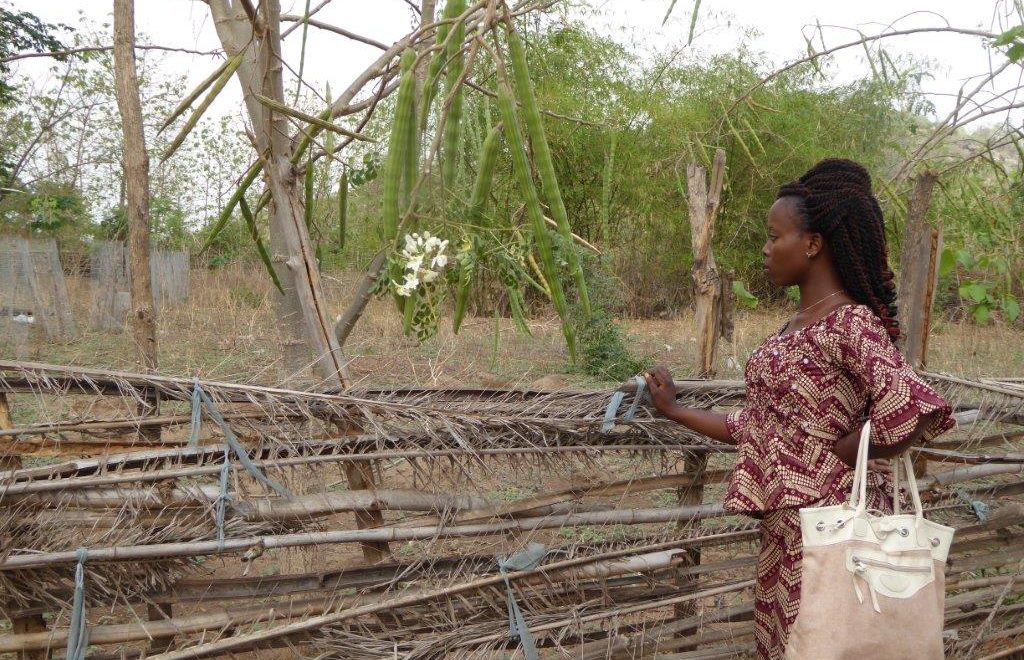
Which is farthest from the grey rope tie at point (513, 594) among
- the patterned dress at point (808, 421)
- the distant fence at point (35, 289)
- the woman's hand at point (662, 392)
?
the distant fence at point (35, 289)

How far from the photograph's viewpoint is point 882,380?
5.03 ft

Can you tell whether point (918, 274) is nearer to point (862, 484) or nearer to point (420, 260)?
point (862, 484)

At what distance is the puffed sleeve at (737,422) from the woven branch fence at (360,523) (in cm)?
32

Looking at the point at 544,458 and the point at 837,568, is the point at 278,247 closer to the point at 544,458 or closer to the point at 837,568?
the point at 544,458

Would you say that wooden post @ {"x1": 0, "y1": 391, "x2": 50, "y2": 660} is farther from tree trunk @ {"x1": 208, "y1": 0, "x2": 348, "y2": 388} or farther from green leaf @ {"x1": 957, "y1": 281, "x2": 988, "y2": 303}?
green leaf @ {"x1": 957, "y1": 281, "x2": 988, "y2": 303}

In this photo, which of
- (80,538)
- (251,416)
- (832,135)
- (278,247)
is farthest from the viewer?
(832,135)

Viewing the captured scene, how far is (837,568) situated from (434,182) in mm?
1271

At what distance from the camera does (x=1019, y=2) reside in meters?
2.73

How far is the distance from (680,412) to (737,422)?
171 millimetres

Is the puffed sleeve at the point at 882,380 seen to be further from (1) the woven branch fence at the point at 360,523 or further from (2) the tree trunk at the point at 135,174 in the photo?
(2) the tree trunk at the point at 135,174

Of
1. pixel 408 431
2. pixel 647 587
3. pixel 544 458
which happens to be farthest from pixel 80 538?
pixel 647 587

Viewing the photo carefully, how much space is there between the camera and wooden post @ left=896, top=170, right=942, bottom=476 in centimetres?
262

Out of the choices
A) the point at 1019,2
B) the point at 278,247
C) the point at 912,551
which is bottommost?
the point at 912,551

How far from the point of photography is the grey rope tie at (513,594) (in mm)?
2137
